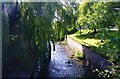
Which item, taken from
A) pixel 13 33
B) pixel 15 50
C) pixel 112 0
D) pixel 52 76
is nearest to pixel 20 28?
pixel 13 33

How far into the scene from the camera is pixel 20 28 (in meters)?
7.53

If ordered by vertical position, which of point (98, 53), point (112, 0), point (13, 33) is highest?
point (112, 0)

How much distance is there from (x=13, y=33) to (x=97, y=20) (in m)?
7.16

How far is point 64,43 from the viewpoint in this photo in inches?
933

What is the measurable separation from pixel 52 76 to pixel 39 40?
2809 mm

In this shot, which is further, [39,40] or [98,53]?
[98,53]

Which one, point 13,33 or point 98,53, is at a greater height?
point 13,33

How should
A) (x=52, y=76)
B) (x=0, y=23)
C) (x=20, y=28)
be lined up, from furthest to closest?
(x=52, y=76) < (x=20, y=28) < (x=0, y=23)

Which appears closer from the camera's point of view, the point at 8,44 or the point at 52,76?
the point at 8,44

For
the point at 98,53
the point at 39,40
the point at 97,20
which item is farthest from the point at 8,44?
the point at 97,20

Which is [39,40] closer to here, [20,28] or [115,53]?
[20,28]

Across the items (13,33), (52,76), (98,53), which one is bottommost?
(52,76)

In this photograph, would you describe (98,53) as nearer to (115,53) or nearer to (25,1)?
(25,1)

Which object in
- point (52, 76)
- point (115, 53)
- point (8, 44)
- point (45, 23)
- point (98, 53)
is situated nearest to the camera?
point (115, 53)
